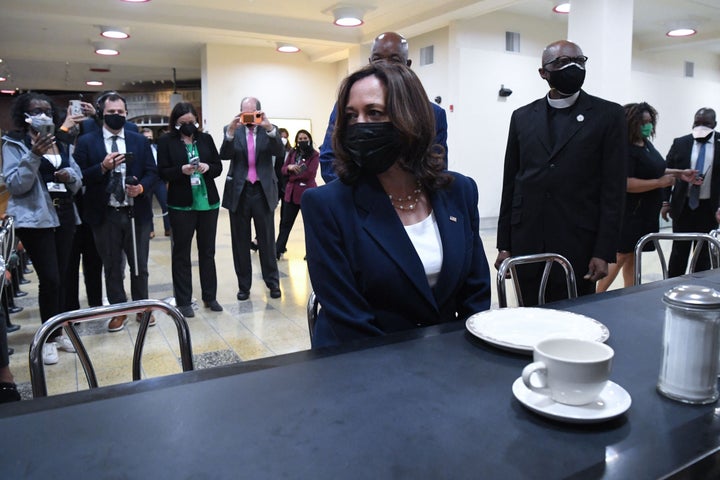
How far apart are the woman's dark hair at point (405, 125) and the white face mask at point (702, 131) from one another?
12.5ft

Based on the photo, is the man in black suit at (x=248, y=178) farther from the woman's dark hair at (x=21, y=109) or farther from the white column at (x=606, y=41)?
the white column at (x=606, y=41)

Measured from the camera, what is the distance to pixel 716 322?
2.96 feet

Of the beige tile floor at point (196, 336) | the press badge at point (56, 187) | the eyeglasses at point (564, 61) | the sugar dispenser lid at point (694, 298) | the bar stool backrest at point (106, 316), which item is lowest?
the beige tile floor at point (196, 336)

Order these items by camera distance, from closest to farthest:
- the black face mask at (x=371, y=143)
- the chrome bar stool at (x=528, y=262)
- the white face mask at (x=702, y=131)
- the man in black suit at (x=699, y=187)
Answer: the black face mask at (x=371, y=143)
the chrome bar stool at (x=528, y=262)
the man in black suit at (x=699, y=187)
the white face mask at (x=702, y=131)

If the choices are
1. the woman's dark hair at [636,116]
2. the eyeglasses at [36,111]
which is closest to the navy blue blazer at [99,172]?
the eyeglasses at [36,111]

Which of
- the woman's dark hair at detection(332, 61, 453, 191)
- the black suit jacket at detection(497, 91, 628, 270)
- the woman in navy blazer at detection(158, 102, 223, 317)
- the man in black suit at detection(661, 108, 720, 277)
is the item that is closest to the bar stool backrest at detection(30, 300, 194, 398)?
the woman's dark hair at detection(332, 61, 453, 191)

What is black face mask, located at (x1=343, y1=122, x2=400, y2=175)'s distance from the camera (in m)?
1.44

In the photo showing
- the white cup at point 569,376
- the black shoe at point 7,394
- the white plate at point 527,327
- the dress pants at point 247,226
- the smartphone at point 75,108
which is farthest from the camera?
the dress pants at point 247,226

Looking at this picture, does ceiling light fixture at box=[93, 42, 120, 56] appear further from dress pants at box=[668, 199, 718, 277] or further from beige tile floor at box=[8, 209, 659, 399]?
dress pants at box=[668, 199, 718, 277]

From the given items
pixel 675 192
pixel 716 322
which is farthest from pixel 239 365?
pixel 675 192

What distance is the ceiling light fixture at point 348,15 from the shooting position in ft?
25.6

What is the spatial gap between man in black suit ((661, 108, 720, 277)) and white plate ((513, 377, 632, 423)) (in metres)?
3.81

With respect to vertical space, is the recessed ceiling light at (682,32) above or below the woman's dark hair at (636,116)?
above

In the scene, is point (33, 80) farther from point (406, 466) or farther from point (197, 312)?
point (406, 466)
